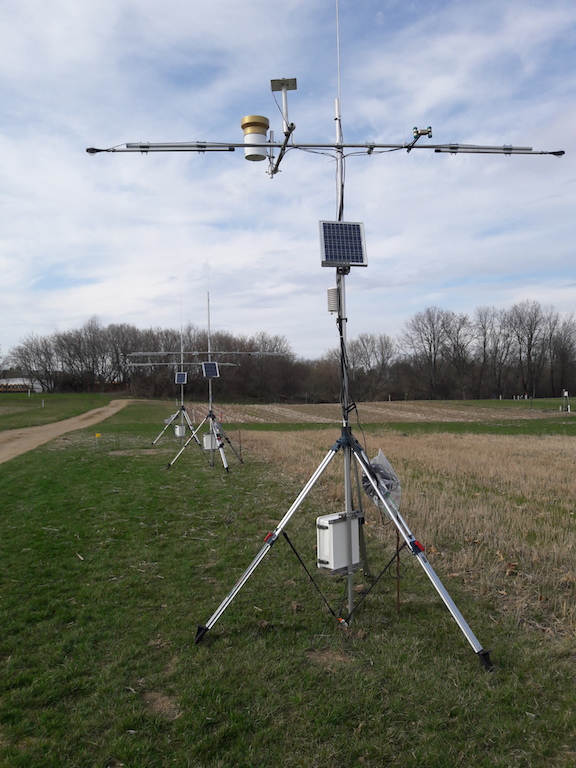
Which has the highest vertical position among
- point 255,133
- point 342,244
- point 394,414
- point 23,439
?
point 255,133

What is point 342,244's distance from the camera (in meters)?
4.64

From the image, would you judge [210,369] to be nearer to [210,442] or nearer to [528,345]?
[210,442]

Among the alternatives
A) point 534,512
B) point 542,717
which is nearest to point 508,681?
point 542,717

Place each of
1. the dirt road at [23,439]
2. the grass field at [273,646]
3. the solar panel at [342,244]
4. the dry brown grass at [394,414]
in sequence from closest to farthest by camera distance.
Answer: the grass field at [273,646]
the solar panel at [342,244]
the dirt road at [23,439]
the dry brown grass at [394,414]

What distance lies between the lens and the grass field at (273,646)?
3.20 m

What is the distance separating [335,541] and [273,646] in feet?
3.31

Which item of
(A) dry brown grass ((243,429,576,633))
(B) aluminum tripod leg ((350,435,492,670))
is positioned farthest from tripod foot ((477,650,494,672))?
(A) dry brown grass ((243,429,576,633))

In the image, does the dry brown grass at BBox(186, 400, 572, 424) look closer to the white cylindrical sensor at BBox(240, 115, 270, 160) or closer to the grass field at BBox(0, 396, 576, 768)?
the grass field at BBox(0, 396, 576, 768)

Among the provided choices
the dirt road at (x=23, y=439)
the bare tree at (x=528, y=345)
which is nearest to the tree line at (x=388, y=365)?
the bare tree at (x=528, y=345)

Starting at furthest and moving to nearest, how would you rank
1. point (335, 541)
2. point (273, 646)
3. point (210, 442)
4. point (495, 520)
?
1. point (210, 442)
2. point (495, 520)
3. point (335, 541)
4. point (273, 646)

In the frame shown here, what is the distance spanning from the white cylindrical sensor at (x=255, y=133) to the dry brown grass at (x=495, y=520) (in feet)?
16.0

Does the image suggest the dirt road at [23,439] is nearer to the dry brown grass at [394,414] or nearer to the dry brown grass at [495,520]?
the dry brown grass at [495,520]

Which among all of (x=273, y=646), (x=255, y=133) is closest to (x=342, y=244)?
(x=255, y=133)

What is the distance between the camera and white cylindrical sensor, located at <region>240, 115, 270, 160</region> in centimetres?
484
